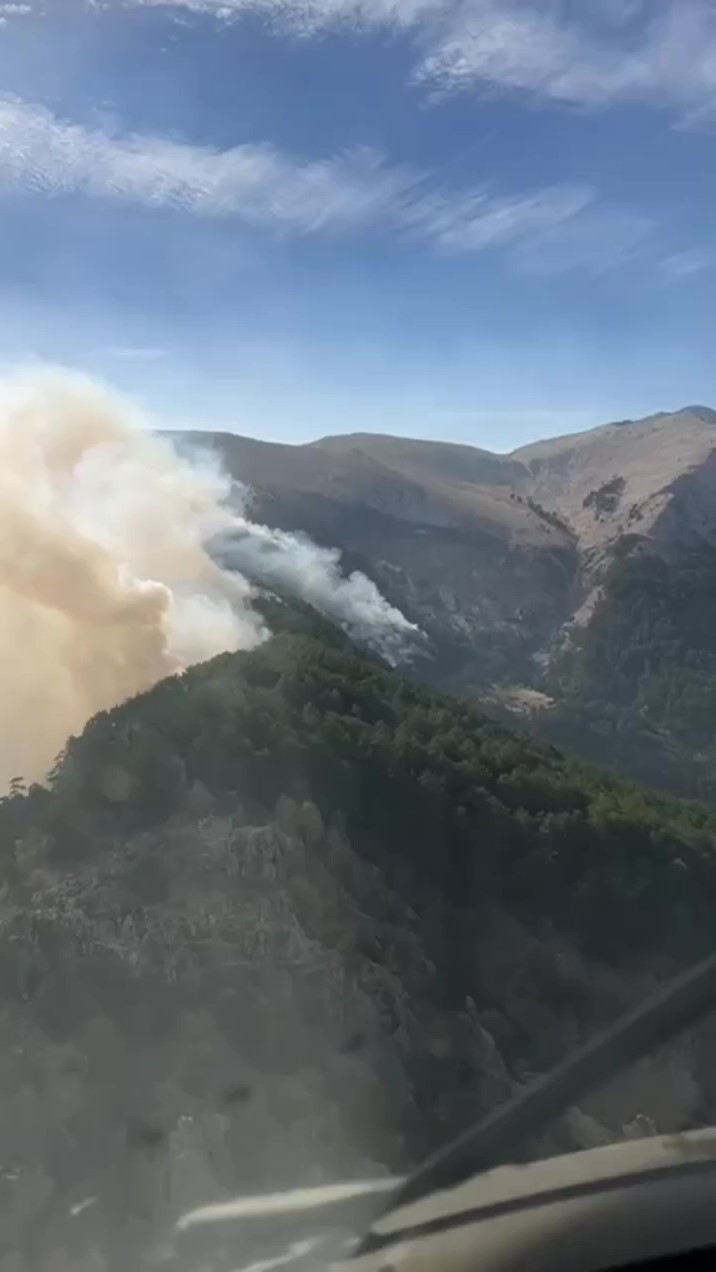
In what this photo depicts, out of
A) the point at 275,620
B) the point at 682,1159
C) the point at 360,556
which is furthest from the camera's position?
the point at 360,556

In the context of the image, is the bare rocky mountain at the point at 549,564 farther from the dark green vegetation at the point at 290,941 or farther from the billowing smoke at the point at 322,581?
the dark green vegetation at the point at 290,941

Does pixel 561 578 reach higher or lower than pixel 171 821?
higher

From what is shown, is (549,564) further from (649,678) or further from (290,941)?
(290,941)

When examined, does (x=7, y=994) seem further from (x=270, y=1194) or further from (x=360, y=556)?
(x=360, y=556)

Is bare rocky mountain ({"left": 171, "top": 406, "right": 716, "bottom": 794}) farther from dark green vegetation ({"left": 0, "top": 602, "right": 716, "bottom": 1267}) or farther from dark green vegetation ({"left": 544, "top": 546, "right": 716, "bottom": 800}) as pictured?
dark green vegetation ({"left": 0, "top": 602, "right": 716, "bottom": 1267})

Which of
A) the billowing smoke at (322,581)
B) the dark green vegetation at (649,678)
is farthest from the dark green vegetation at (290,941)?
the billowing smoke at (322,581)

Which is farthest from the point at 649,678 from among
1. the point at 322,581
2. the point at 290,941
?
the point at 290,941

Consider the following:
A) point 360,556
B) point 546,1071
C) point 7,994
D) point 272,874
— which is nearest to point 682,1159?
point 546,1071
